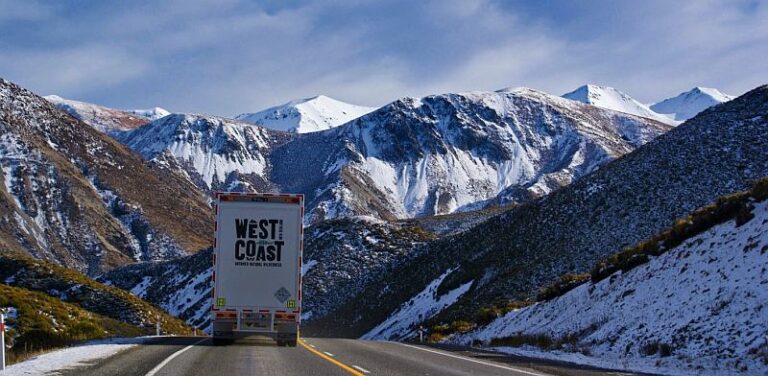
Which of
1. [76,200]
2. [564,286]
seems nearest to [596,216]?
[564,286]

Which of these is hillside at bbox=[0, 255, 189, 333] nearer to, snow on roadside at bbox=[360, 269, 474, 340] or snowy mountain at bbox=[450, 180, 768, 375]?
snow on roadside at bbox=[360, 269, 474, 340]

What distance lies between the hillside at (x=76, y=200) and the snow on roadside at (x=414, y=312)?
258 feet

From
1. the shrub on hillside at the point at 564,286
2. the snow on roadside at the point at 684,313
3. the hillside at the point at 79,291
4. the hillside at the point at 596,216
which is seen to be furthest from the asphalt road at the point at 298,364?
the hillside at the point at 596,216

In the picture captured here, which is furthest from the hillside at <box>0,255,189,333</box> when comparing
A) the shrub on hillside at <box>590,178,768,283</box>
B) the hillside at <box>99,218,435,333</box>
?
the hillside at <box>99,218,435,333</box>

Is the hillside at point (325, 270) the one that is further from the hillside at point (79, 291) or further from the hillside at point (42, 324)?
the hillside at point (42, 324)

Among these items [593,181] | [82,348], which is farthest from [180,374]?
[593,181]

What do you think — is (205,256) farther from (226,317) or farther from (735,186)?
(226,317)

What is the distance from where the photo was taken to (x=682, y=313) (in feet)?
61.6

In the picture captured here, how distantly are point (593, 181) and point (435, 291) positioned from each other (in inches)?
659

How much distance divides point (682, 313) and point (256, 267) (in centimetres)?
1120

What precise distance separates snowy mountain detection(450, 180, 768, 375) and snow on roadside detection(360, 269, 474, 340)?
2862cm

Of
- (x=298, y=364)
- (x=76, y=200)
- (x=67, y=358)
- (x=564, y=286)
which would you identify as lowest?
(x=298, y=364)

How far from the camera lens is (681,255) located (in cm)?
2303

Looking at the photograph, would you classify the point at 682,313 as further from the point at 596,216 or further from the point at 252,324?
the point at 596,216
